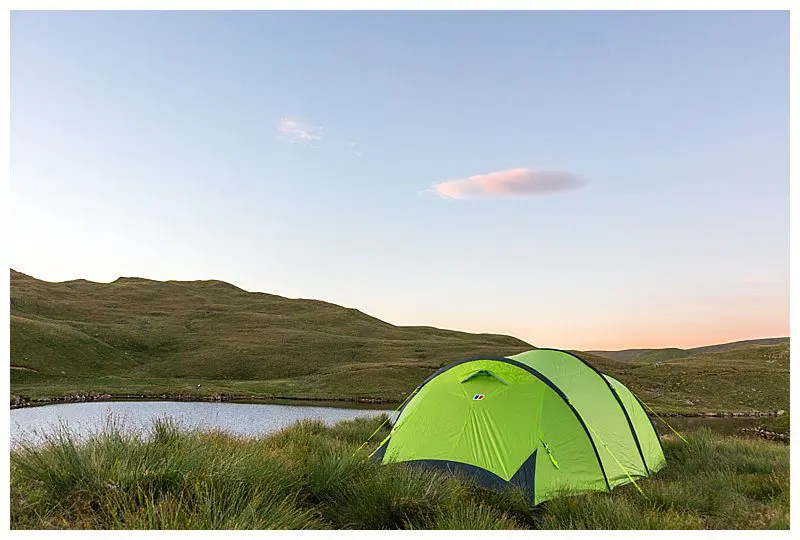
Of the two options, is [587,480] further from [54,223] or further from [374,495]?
[54,223]

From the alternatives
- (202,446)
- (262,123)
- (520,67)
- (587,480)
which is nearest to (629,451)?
(587,480)

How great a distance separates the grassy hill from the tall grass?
114 feet

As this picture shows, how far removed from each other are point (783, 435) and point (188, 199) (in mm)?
33109

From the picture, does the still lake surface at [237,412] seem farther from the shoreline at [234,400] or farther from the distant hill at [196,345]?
the distant hill at [196,345]

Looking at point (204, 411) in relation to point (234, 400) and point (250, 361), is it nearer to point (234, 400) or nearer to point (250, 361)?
point (234, 400)

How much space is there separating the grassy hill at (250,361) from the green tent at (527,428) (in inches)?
1261

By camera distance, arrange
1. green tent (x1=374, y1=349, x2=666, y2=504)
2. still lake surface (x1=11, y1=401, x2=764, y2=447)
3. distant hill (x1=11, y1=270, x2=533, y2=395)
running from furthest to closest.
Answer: distant hill (x1=11, y1=270, x2=533, y2=395) → still lake surface (x1=11, y1=401, x2=764, y2=447) → green tent (x1=374, y1=349, x2=666, y2=504)

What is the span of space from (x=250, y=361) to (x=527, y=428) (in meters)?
56.7

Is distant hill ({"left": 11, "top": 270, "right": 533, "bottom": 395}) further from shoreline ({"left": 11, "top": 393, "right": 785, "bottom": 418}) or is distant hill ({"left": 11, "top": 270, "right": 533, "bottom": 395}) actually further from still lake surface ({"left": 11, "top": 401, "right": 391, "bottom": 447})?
still lake surface ({"left": 11, "top": 401, "right": 391, "bottom": 447})

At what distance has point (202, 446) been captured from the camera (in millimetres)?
6484

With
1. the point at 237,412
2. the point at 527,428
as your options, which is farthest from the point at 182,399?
the point at 527,428

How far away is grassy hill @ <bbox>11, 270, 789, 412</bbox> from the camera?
144 feet

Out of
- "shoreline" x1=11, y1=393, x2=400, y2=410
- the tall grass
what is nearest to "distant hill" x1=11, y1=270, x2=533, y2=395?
"shoreline" x1=11, y1=393, x2=400, y2=410
